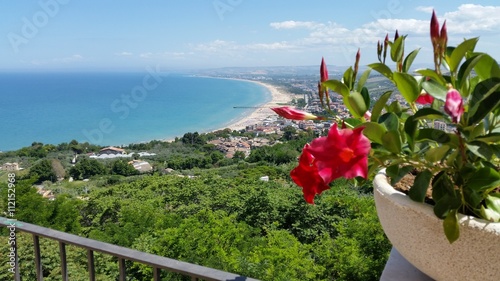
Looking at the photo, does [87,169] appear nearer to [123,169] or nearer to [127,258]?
[123,169]

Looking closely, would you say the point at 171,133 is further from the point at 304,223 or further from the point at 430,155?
the point at 430,155

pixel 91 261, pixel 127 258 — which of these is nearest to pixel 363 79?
pixel 127 258

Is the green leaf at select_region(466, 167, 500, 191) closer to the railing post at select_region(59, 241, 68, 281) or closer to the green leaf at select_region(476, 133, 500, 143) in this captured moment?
the green leaf at select_region(476, 133, 500, 143)

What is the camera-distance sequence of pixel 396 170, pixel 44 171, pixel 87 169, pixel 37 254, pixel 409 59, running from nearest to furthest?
pixel 396 170 < pixel 409 59 < pixel 37 254 < pixel 44 171 < pixel 87 169

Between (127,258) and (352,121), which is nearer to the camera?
(352,121)

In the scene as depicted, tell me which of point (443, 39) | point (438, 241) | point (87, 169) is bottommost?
point (87, 169)

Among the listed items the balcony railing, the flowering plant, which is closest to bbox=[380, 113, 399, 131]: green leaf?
the flowering plant

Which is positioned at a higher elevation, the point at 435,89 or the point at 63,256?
the point at 435,89

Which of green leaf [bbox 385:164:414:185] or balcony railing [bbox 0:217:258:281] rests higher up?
green leaf [bbox 385:164:414:185]
